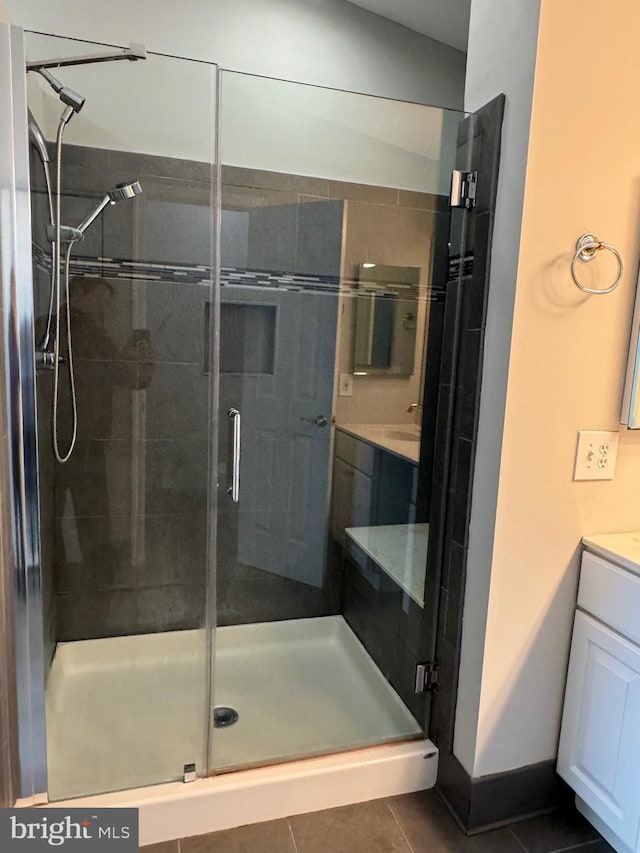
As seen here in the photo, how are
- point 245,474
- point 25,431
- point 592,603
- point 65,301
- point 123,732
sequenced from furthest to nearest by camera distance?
point 245,474 → point 65,301 → point 123,732 → point 592,603 → point 25,431

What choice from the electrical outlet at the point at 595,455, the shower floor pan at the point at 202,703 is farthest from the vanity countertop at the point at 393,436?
the shower floor pan at the point at 202,703

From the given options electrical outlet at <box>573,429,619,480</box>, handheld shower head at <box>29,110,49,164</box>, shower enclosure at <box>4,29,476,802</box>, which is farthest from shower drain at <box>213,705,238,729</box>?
handheld shower head at <box>29,110,49,164</box>

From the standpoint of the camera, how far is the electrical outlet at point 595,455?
1616 millimetres

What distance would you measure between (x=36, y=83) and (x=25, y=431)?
3.28 feet

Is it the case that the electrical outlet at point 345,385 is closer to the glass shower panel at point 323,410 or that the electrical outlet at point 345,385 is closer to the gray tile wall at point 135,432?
the glass shower panel at point 323,410

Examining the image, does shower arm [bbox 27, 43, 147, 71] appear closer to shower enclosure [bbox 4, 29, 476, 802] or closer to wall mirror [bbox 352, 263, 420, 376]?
shower enclosure [bbox 4, 29, 476, 802]

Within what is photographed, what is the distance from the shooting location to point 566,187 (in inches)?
59.0

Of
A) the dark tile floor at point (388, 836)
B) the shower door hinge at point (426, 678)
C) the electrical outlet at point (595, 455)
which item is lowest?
the dark tile floor at point (388, 836)

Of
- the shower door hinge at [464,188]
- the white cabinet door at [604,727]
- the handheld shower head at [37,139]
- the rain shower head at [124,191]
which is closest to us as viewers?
the white cabinet door at [604,727]

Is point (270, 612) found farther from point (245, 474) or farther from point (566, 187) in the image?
point (566, 187)

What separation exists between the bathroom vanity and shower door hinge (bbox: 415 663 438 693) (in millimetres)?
388

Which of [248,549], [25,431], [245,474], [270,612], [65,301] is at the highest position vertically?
[65,301]

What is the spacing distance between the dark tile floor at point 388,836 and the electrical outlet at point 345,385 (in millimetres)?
1380

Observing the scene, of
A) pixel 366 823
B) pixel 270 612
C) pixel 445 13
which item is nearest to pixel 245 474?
pixel 270 612
